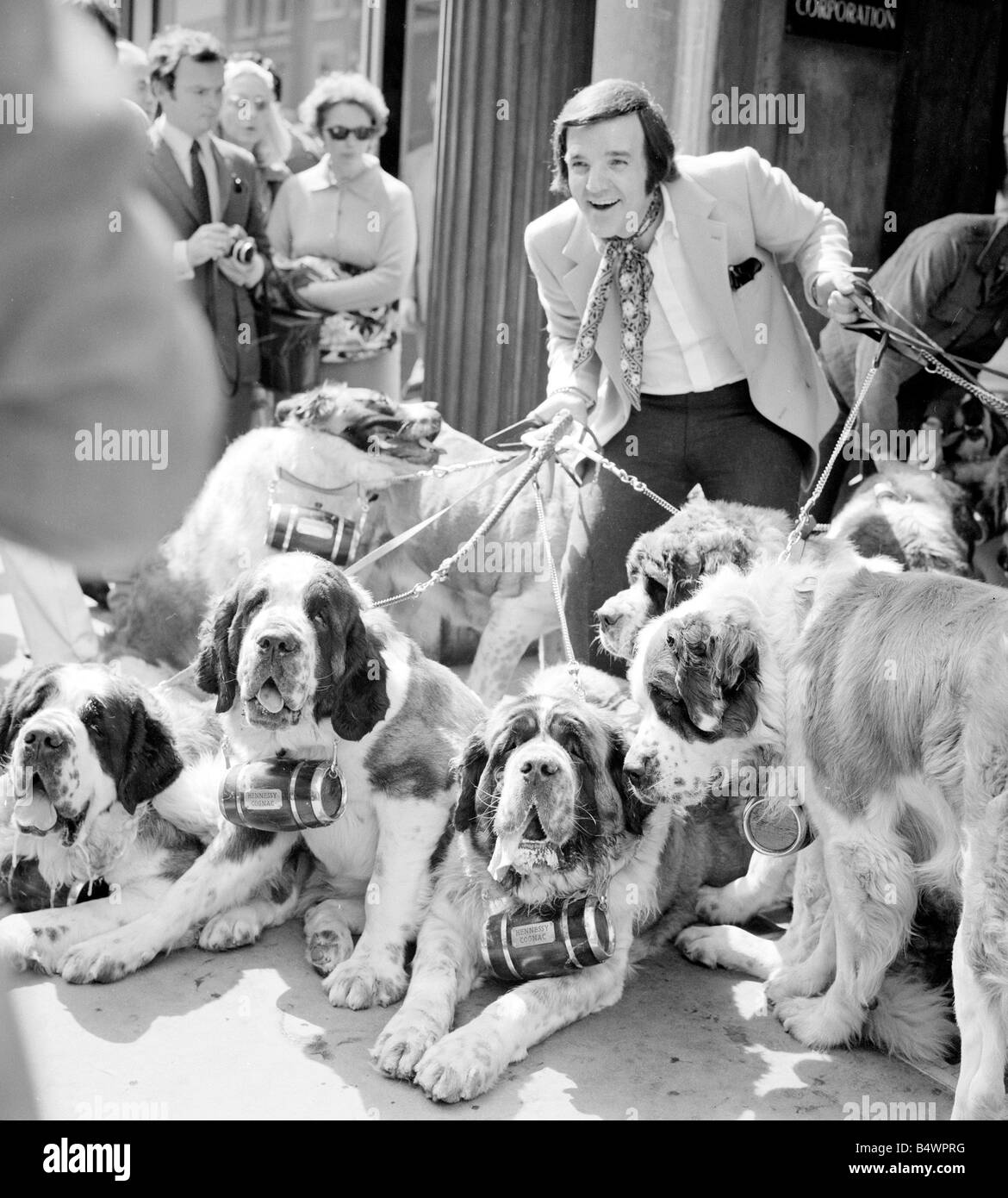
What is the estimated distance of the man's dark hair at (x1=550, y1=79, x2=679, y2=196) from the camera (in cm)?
456

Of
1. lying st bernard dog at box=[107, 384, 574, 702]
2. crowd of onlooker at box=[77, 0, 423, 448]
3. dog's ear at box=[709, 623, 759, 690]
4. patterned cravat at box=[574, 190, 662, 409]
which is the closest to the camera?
dog's ear at box=[709, 623, 759, 690]

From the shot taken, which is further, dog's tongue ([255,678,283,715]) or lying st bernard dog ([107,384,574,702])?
lying st bernard dog ([107,384,574,702])

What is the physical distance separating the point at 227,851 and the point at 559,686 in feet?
3.69

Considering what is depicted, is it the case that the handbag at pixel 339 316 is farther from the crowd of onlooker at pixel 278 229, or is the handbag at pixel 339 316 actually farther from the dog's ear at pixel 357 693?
the dog's ear at pixel 357 693

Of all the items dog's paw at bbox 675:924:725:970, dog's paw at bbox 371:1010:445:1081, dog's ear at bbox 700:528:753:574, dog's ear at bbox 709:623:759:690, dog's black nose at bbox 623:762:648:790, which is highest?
dog's ear at bbox 700:528:753:574

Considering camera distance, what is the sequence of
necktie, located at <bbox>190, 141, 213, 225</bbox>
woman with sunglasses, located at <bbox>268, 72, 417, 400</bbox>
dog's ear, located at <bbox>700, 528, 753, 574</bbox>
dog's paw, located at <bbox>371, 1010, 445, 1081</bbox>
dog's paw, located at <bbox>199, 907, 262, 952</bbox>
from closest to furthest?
dog's paw, located at <bbox>371, 1010, 445, 1081</bbox> → dog's paw, located at <bbox>199, 907, 262, 952</bbox> → dog's ear, located at <bbox>700, 528, 753, 574</bbox> → necktie, located at <bbox>190, 141, 213, 225</bbox> → woman with sunglasses, located at <bbox>268, 72, 417, 400</bbox>

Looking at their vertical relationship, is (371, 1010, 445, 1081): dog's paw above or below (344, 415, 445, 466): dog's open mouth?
below

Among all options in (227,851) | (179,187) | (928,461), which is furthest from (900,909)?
(179,187)

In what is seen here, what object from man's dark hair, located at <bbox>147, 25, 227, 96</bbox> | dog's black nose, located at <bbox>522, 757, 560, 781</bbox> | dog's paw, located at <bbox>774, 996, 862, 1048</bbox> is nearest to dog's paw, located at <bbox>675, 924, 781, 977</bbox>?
dog's paw, located at <bbox>774, 996, 862, 1048</bbox>

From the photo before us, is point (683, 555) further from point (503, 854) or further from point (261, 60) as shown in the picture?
point (261, 60)

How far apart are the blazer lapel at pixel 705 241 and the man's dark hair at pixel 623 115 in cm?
9

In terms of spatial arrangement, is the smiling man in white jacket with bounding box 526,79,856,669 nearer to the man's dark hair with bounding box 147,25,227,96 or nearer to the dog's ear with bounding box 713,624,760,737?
the dog's ear with bounding box 713,624,760,737

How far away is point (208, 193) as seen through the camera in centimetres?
664

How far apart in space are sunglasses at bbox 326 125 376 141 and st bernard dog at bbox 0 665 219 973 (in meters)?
3.96
